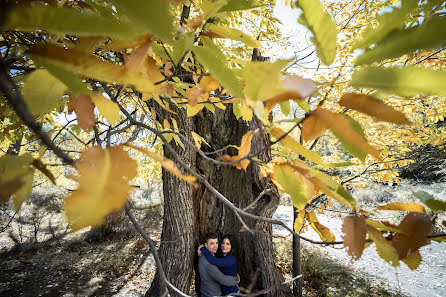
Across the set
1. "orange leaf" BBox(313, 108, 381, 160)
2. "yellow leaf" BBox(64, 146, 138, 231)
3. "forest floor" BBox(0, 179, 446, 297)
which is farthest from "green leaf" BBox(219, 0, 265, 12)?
"forest floor" BBox(0, 179, 446, 297)

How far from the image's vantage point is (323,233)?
630mm

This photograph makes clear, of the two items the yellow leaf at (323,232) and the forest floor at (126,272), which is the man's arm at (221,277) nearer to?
the forest floor at (126,272)

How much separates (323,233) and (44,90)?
2.33 feet

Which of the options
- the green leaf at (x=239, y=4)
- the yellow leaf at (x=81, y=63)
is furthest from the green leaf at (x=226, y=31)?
the yellow leaf at (x=81, y=63)

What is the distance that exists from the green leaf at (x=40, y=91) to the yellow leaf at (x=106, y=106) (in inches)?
5.8

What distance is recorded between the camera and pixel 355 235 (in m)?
0.42

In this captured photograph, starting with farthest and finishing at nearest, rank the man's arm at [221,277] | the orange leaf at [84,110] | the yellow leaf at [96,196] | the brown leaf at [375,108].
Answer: the man's arm at [221,277] → the orange leaf at [84,110] → the brown leaf at [375,108] → the yellow leaf at [96,196]

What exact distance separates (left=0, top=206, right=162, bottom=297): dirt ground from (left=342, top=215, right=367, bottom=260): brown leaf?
5.21m

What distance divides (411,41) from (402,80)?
2.0 inches

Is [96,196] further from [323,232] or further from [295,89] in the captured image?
[323,232]

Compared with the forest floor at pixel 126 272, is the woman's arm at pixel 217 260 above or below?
above

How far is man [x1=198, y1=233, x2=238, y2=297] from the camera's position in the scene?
9.32 feet

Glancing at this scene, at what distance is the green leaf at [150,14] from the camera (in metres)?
0.26

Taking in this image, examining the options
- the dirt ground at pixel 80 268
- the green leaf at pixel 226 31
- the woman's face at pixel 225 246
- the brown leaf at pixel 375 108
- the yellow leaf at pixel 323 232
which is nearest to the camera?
the brown leaf at pixel 375 108
